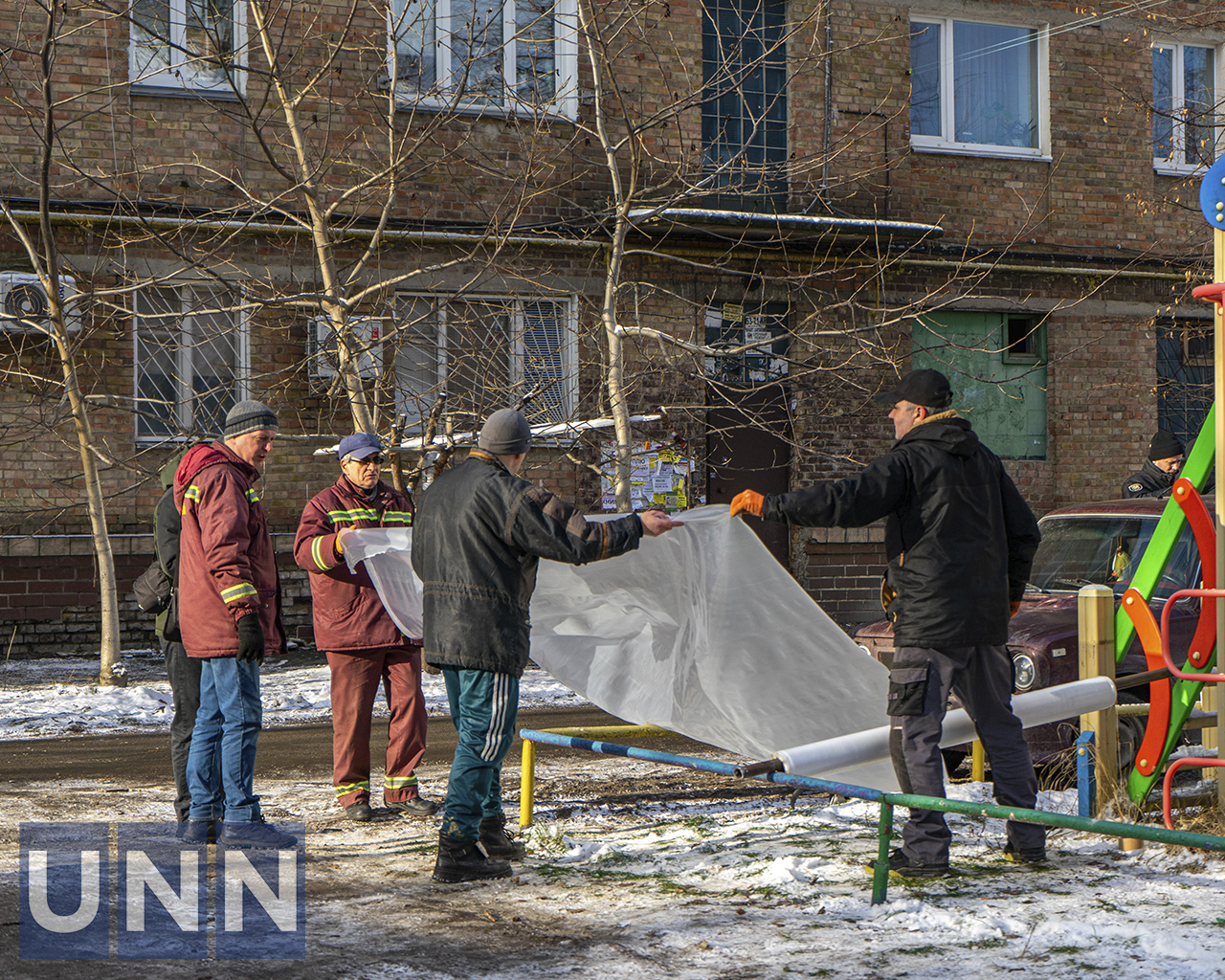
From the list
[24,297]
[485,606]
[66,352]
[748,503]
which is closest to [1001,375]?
[66,352]

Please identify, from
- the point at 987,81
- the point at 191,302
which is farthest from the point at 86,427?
the point at 987,81

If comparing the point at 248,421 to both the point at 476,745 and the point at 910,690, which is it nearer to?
the point at 476,745

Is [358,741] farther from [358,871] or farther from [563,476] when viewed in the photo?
[563,476]

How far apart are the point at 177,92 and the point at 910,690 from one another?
11113 mm

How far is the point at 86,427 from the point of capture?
35.7 feet

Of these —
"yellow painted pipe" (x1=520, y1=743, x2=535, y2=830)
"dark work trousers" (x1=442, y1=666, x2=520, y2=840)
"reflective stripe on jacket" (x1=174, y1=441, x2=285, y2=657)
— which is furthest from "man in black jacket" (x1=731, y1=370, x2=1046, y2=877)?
"reflective stripe on jacket" (x1=174, y1=441, x2=285, y2=657)

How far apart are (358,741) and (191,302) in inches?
328

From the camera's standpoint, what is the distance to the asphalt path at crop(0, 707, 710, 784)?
7.62 meters

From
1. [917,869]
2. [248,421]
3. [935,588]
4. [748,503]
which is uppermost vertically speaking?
[248,421]

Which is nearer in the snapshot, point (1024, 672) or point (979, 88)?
point (1024, 672)

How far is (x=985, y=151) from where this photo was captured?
15953 millimetres

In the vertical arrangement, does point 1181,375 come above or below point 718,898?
above

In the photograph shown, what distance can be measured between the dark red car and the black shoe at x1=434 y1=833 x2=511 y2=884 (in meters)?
2.81

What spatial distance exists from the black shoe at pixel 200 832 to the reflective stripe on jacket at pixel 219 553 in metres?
0.75
